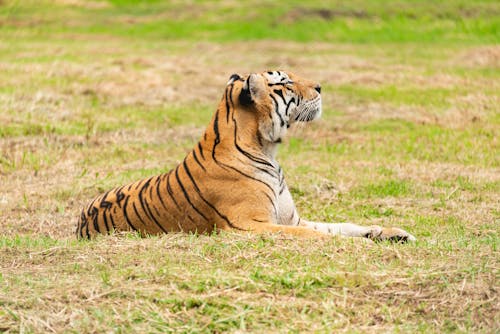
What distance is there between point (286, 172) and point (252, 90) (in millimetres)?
2946

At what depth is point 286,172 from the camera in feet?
30.1

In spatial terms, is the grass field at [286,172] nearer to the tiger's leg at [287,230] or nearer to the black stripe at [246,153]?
the tiger's leg at [287,230]

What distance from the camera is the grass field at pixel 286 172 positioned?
448 cm

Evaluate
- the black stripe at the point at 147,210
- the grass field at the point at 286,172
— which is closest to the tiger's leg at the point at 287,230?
the grass field at the point at 286,172

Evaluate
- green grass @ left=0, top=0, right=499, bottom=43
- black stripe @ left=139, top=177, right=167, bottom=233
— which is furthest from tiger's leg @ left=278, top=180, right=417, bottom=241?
green grass @ left=0, top=0, right=499, bottom=43

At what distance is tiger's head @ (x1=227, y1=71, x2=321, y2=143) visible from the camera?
6.35 meters

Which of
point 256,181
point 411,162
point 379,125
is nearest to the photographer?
point 256,181

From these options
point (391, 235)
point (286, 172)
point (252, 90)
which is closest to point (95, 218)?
point (252, 90)

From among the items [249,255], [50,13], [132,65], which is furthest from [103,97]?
[50,13]

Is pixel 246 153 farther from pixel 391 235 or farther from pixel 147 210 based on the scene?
pixel 391 235

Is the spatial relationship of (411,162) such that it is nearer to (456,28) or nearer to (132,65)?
(132,65)

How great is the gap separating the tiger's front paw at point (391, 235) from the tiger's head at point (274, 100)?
38.4 inches

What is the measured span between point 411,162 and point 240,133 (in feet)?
12.5

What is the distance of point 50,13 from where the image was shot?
101 feet
